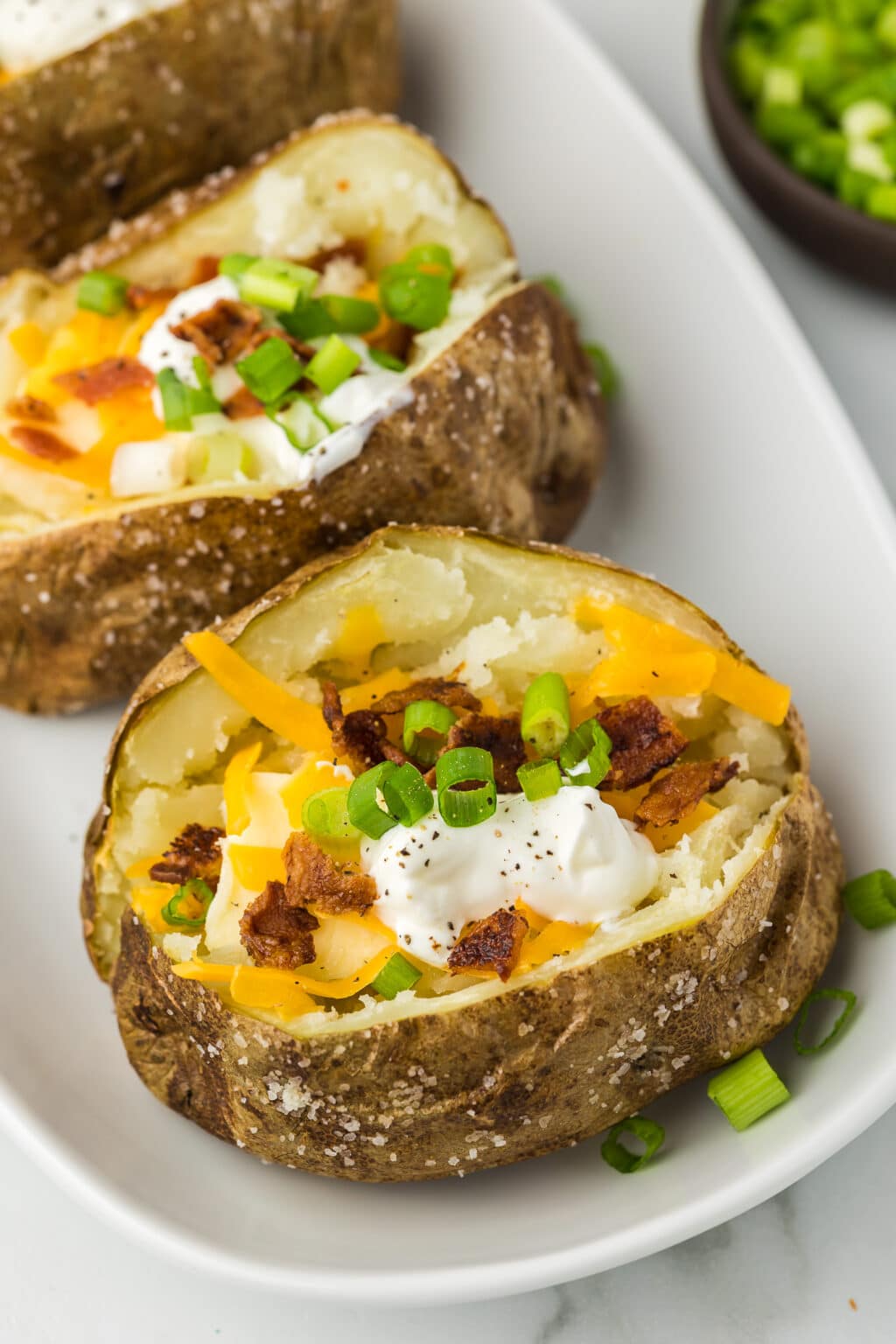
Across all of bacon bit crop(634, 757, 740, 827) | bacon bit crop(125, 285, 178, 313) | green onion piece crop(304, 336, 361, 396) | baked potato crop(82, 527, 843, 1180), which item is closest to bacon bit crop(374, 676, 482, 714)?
Result: baked potato crop(82, 527, 843, 1180)

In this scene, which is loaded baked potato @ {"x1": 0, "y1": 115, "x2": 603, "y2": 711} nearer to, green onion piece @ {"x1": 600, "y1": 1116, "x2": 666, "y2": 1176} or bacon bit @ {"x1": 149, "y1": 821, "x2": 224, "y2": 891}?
bacon bit @ {"x1": 149, "y1": 821, "x2": 224, "y2": 891}

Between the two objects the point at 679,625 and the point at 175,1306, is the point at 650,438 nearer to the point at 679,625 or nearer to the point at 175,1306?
the point at 679,625

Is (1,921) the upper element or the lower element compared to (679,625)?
lower

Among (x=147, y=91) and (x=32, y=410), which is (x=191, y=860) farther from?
(x=147, y=91)

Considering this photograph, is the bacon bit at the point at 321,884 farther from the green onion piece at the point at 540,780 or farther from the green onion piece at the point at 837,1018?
the green onion piece at the point at 837,1018

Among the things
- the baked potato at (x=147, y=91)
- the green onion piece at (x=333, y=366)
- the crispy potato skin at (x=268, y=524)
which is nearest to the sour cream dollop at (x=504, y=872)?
the crispy potato skin at (x=268, y=524)

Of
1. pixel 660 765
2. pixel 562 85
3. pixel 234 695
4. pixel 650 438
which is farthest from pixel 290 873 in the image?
pixel 562 85

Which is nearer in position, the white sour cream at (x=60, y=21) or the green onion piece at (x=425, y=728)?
the green onion piece at (x=425, y=728)
